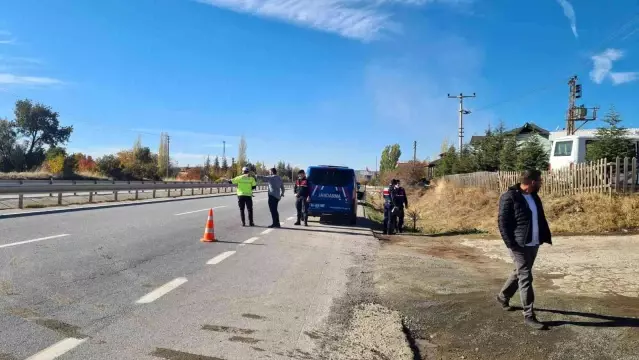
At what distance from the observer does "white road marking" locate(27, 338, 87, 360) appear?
4.00 meters

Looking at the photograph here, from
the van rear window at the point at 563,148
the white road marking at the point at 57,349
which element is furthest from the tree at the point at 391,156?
the white road marking at the point at 57,349

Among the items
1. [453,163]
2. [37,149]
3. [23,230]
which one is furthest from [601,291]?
[37,149]

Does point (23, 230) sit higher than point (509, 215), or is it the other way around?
point (509, 215)

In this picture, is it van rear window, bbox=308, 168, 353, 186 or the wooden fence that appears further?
van rear window, bbox=308, 168, 353, 186

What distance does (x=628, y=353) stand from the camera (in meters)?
4.52

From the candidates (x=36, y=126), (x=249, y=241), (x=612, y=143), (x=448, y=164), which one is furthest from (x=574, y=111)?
(x=36, y=126)

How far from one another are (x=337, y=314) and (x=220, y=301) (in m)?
1.40

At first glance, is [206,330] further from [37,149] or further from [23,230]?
[37,149]

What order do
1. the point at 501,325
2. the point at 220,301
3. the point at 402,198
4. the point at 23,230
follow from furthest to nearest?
the point at 402,198 < the point at 23,230 < the point at 220,301 < the point at 501,325

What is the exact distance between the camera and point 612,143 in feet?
65.3

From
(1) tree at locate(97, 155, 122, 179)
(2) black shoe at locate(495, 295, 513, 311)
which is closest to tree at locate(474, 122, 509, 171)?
(2) black shoe at locate(495, 295, 513, 311)

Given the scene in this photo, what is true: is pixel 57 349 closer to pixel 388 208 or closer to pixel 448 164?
pixel 388 208

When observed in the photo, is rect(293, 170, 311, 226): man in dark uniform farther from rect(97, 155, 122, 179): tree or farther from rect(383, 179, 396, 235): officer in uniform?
rect(97, 155, 122, 179): tree

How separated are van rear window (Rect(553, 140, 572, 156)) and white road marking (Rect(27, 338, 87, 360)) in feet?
77.5
